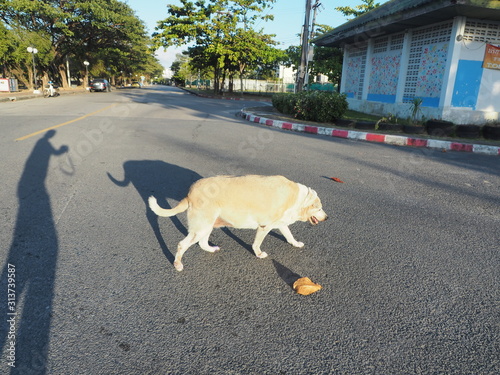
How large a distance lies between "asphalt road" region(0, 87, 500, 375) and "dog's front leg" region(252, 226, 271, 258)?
71mm

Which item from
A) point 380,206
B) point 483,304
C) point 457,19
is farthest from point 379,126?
point 483,304

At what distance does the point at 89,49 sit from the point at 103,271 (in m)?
48.2

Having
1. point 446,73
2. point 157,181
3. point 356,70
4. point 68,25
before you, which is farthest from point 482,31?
point 68,25

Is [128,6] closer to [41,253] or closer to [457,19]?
[457,19]

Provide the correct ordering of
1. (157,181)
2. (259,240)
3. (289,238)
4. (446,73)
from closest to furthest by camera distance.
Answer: (259,240)
(289,238)
(157,181)
(446,73)

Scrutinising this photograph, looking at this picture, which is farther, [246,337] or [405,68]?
[405,68]

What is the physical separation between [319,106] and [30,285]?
38.9 ft

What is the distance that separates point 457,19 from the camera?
478 inches

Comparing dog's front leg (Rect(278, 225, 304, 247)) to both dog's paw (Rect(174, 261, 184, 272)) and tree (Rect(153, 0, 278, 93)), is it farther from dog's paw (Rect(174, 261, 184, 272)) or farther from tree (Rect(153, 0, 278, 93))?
tree (Rect(153, 0, 278, 93))

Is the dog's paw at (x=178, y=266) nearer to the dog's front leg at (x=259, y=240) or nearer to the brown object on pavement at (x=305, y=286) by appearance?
the dog's front leg at (x=259, y=240)

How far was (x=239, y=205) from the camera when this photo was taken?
2.67 m

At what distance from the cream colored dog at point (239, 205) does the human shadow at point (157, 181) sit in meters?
0.73

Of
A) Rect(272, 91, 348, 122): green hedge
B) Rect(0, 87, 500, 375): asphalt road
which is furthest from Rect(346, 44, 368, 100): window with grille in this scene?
Rect(0, 87, 500, 375): asphalt road

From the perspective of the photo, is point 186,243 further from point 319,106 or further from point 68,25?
point 68,25
